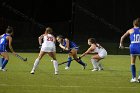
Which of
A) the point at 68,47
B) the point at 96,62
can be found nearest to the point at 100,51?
the point at 96,62

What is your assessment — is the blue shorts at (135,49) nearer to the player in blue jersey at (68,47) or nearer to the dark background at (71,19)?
the player in blue jersey at (68,47)

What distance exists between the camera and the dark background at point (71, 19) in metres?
31.8

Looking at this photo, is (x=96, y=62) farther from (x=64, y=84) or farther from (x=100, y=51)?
(x=64, y=84)

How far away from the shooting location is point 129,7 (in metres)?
32.5

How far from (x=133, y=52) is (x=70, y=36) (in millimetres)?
18750

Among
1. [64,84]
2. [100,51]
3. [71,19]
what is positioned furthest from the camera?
[71,19]

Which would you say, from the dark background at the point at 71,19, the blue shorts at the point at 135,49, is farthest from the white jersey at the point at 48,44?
the dark background at the point at 71,19

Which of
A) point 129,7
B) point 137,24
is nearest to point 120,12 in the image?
point 129,7

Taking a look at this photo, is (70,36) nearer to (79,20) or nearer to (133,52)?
(79,20)

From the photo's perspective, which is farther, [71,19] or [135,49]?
[71,19]

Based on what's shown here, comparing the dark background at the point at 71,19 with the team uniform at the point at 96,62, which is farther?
the dark background at the point at 71,19

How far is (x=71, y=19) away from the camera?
105ft

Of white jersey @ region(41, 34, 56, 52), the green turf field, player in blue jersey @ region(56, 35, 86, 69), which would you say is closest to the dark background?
player in blue jersey @ region(56, 35, 86, 69)

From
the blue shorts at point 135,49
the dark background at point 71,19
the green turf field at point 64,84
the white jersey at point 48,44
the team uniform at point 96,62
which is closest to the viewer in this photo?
the green turf field at point 64,84
